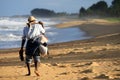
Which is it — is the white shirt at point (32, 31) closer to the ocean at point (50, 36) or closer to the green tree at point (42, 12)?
the ocean at point (50, 36)

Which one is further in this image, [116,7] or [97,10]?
[97,10]

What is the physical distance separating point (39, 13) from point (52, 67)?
14131 centimetres

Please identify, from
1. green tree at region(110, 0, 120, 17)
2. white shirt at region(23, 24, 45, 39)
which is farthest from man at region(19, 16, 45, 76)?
green tree at region(110, 0, 120, 17)

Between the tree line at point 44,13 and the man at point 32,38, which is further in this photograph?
the tree line at point 44,13

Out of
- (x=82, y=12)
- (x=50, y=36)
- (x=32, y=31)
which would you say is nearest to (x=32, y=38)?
(x=32, y=31)

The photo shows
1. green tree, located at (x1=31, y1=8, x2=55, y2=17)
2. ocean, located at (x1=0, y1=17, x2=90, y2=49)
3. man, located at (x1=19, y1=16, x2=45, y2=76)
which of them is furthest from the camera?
green tree, located at (x1=31, y1=8, x2=55, y2=17)

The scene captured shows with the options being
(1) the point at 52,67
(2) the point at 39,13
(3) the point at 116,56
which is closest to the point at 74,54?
(3) the point at 116,56

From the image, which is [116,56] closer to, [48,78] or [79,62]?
[79,62]

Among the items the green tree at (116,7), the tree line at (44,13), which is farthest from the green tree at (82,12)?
the tree line at (44,13)

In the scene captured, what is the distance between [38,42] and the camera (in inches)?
454

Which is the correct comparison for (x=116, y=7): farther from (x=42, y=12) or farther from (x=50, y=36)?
(x=42, y=12)

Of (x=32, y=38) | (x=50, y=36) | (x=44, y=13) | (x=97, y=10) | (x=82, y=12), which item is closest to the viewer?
(x=32, y=38)

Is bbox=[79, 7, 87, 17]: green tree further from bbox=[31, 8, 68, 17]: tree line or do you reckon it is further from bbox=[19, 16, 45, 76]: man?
bbox=[19, 16, 45, 76]: man

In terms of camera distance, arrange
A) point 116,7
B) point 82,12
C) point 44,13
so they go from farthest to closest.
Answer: point 44,13 < point 82,12 < point 116,7
